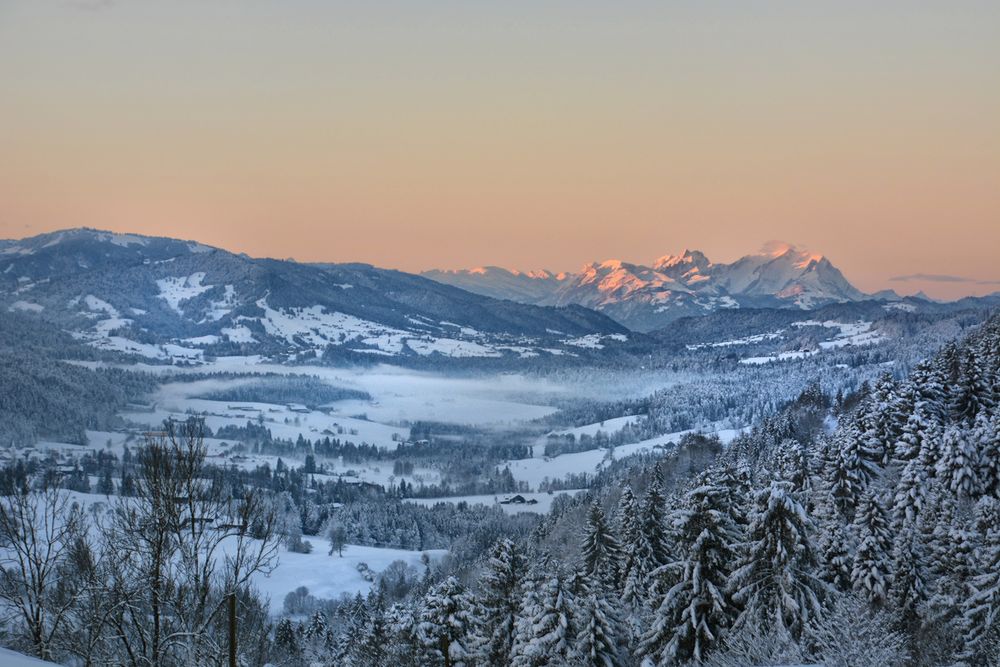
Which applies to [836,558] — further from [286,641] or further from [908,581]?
[286,641]

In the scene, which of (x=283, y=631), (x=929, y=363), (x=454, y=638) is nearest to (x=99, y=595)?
(x=454, y=638)

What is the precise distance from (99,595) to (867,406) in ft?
245

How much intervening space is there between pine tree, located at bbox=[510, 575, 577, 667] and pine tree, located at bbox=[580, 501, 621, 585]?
13.0 m

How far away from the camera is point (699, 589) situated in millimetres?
28391

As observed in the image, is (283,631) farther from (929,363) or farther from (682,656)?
(929,363)

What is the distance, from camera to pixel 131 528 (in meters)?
19.6

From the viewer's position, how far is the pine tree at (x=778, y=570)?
85.6 feet

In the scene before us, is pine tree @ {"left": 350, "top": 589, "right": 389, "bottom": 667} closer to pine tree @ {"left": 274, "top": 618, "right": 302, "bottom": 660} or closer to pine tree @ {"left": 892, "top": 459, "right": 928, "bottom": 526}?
pine tree @ {"left": 274, "top": 618, "right": 302, "bottom": 660}

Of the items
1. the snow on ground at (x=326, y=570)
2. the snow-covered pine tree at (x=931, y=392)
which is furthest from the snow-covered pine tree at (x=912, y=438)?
the snow on ground at (x=326, y=570)

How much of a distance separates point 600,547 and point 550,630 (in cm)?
1478

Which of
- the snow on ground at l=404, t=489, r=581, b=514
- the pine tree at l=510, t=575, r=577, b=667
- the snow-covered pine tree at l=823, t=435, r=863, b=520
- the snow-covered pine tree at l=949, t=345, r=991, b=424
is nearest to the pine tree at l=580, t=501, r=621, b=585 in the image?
the pine tree at l=510, t=575, r=577, b=667

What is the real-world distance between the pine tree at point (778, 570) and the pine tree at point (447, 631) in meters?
14.9

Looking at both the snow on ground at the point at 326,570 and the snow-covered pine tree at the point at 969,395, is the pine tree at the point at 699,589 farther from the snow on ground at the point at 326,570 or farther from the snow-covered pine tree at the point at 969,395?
the snow on ground at the point at 326,570

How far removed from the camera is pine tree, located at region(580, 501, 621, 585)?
148ft
